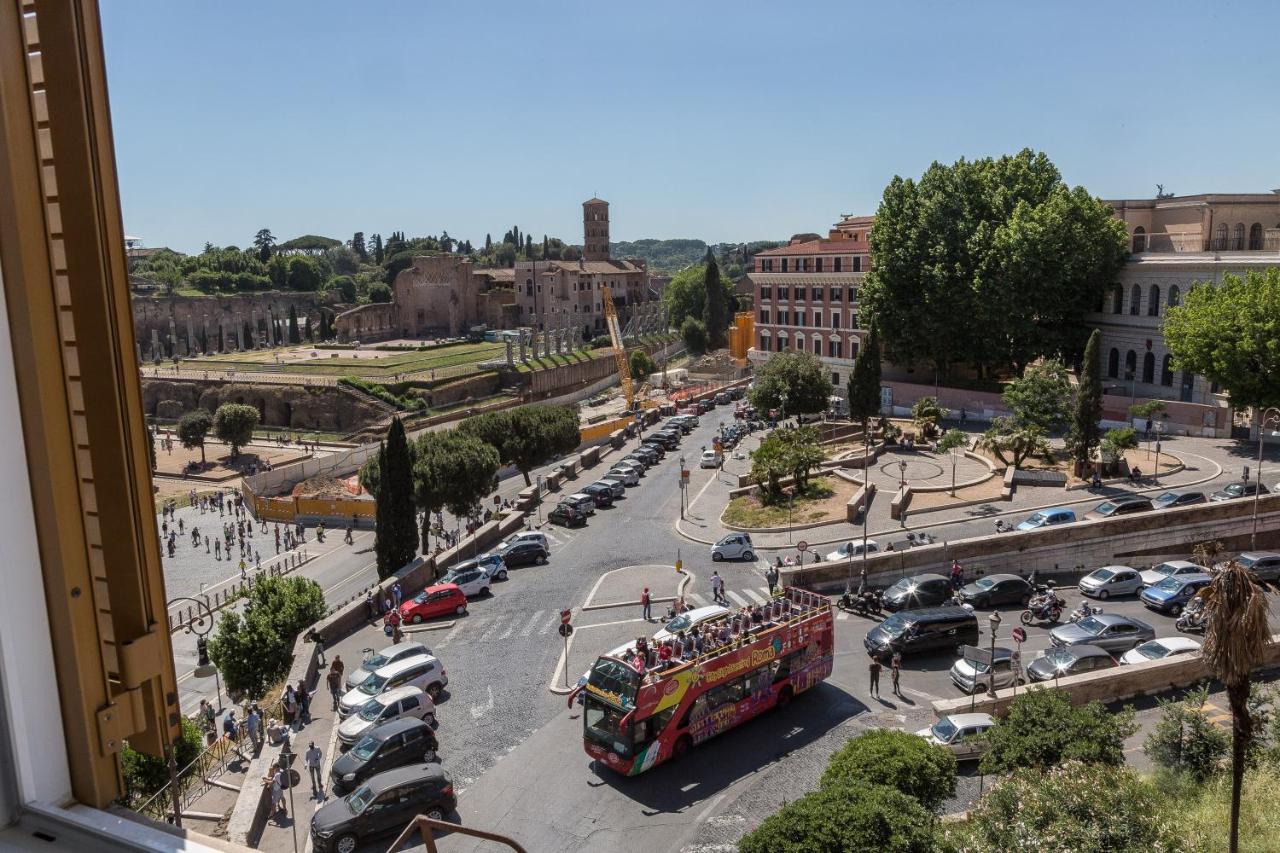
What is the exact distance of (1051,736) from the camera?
42.3 feet

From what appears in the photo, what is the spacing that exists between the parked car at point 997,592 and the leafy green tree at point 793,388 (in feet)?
66.8

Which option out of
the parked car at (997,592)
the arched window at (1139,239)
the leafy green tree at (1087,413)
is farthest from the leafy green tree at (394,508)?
the arched window at (1139,239)

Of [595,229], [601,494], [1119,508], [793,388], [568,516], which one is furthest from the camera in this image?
[595,229]

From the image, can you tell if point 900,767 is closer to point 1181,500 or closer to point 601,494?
point 1181,500

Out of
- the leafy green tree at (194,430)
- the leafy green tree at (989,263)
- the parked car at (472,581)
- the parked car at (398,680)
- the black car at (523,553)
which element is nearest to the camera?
the parked car at (398,680)

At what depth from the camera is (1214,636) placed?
33.0 ft

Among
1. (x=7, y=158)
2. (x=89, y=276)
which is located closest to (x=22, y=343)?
(x=89, y=276)

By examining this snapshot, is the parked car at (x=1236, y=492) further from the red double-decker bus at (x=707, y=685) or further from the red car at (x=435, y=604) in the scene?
the red car at (x=435, y=604)

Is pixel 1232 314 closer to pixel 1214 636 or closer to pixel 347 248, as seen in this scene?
pixel 1214 636

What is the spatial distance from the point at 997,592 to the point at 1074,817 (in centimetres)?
1451

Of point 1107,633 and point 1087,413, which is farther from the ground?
point 1087,413

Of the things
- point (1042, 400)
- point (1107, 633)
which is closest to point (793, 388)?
point (1042, 400)

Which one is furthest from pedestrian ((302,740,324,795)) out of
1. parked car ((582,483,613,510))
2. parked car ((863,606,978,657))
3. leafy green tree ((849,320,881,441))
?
leafy green tree ((849,320,881,441))

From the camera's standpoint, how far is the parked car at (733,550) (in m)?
28.7
